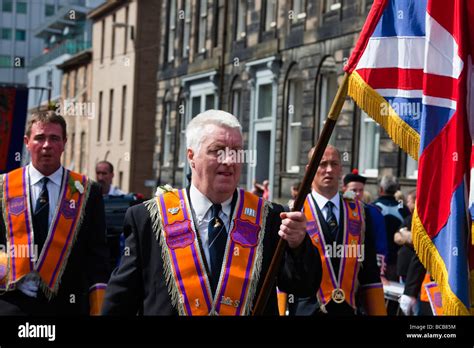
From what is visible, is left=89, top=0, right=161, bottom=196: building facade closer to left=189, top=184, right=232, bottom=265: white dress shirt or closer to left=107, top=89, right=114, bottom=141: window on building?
left=107, top=89, right=114, bottom=141: window on building

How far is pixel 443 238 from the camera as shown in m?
5.75

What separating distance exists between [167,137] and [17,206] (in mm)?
30546

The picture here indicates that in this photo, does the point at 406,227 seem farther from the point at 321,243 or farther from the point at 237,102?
the point at 237,102

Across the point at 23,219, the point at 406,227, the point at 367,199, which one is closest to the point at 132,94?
the point at 367,199

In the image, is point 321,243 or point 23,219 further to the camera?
point 321,243

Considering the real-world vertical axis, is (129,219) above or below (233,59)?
below

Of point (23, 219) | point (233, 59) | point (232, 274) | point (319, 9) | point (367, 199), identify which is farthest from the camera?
point (233, 59)

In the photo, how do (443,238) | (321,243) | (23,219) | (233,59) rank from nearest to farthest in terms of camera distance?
(443,238)
(23,219)
(321,243)
(233,59)

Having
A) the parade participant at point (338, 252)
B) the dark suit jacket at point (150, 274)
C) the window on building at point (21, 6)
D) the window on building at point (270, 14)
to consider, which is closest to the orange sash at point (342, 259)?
the parade participant at point (338, 252)

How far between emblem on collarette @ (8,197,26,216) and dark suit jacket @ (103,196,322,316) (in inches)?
65.3

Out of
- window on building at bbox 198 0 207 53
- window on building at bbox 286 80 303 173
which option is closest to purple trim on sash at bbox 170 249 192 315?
window on building at bbox 286 80 303 173

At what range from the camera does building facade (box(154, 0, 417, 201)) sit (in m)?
21.9

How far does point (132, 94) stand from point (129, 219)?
122 ft

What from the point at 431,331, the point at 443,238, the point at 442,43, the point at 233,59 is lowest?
the point at 431,331
